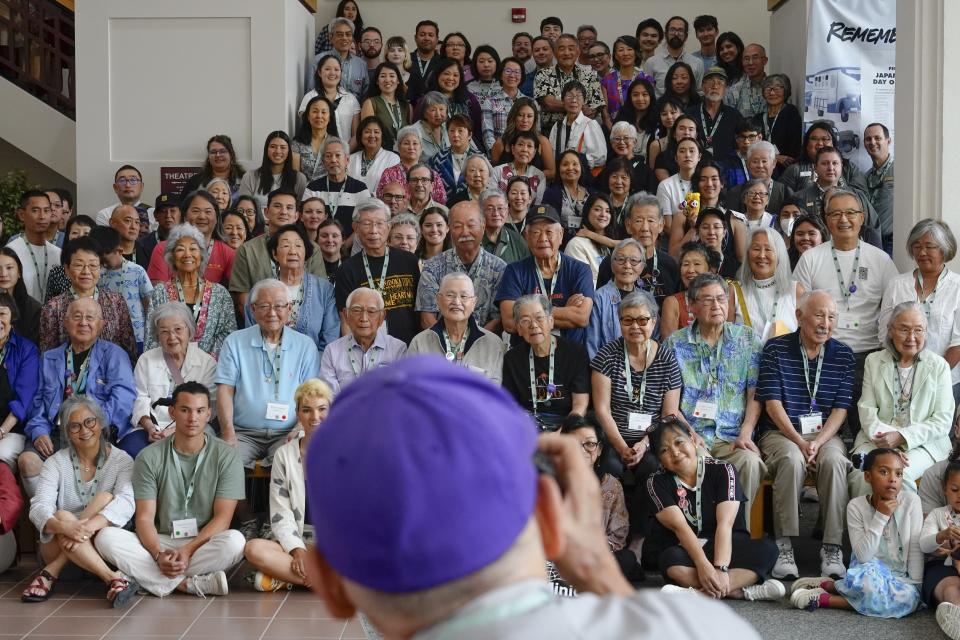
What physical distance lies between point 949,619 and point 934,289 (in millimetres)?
2241

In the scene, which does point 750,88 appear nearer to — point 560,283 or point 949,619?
point 560,283

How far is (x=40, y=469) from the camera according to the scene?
19.6 ft

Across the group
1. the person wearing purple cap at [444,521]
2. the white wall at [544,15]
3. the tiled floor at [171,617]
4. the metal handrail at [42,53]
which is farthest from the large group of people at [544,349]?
the person wearing purple cap at [444,521]

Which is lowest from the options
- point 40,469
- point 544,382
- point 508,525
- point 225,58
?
point 40,469

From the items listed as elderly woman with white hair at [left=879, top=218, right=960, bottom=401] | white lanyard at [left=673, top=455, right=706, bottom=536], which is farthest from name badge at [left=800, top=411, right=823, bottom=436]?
white lanyard at [left=673, top=455, right=706, bottom=536]

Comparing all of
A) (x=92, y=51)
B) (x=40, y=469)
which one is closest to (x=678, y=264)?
(x=40, y=469)

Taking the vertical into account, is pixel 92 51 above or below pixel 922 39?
above

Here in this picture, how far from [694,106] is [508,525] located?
8949mm

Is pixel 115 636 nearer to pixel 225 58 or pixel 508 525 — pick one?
pixel 508 525

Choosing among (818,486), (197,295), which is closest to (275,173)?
(197,295)

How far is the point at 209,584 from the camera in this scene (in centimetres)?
549

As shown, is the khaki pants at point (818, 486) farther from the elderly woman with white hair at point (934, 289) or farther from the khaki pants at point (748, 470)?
the elderly woman with white hair at point (934, 289)

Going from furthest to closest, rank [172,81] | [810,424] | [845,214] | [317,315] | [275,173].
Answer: [172,81], [275,173], [317,315], [845,214], [810,424]

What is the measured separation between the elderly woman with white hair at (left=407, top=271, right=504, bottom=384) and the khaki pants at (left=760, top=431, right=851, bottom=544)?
155 centimetres
